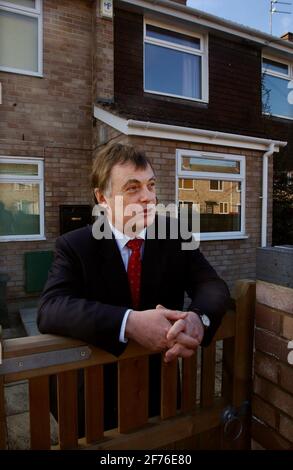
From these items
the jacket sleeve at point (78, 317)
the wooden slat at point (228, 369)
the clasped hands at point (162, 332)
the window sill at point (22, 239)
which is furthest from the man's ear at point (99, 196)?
the window sill at point (22, 239)

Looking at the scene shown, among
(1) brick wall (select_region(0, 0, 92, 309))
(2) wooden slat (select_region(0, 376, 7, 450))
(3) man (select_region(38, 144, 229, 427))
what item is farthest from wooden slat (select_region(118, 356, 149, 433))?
(1) brick wall (select_region(0, 0, 92, 309))

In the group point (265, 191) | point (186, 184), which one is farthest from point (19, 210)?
point (265, 191)

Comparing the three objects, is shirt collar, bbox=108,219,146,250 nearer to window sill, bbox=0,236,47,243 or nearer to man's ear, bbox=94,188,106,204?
man's ear, bbox=94,188,106,204

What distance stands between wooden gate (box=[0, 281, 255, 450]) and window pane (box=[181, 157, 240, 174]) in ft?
15.0

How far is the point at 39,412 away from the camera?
1.08 metres

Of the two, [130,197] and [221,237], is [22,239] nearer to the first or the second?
[221,237]

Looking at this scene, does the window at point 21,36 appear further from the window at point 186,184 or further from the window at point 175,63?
the window at point 186,184

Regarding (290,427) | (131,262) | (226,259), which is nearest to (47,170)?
(226,259)

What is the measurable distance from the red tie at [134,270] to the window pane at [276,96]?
7.79 meters

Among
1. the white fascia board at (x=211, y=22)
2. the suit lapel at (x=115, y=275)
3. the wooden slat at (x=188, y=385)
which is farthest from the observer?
the white fascia board at (x=211, y=22)

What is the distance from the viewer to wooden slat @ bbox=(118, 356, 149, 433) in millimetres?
1202

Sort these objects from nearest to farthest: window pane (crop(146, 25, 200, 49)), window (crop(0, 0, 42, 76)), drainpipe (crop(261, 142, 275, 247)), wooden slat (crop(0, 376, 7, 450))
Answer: wooden slat (crop(0, 376, 7, 450))
window (crop(0, 0, 42, 76))
drainpipe (crop(261, 142, 275, 247))
window pane (crop(146, 25, 200, 49))

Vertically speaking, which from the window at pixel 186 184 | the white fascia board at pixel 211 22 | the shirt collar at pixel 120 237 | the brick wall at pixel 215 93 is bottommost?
the shirt collar at pixel 120 237

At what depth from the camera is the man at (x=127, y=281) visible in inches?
40.2
